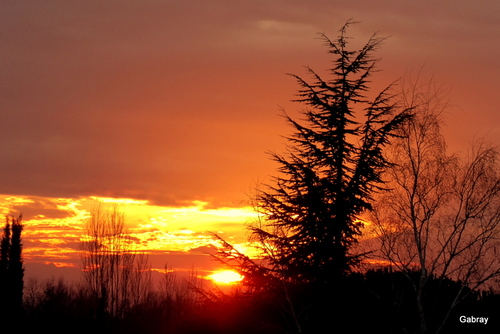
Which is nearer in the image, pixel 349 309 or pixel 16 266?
pixel 349 309

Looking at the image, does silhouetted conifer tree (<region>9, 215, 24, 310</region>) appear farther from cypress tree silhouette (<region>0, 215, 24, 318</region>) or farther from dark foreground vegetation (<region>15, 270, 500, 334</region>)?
dark foreground vegetation (<region>15, 270, 500, 334</region>)

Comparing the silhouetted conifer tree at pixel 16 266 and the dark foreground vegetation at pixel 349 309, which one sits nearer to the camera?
the dark foreground vegetation at pixel 349 309

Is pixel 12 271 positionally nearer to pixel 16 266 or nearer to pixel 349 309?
pixel 16 266

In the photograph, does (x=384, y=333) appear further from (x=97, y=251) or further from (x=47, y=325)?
(x=97, y=251)

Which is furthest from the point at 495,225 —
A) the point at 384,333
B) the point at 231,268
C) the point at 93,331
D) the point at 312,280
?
the point at 93,331

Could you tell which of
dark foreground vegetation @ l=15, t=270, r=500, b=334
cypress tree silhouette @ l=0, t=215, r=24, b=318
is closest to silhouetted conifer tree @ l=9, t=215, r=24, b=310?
cypress tree silhouette @ l=0, t=215, r=24, b=318

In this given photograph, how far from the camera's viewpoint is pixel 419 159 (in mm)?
23219

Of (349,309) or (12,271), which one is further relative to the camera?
(12,271)

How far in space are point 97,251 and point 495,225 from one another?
37.3 meters

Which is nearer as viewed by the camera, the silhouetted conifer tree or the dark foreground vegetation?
the dark foreground vegetation

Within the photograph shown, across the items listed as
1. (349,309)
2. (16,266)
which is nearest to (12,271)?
(16,266)

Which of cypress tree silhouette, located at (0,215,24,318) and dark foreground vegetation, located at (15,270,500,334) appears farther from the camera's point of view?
cypress tree silhouette, located at (0,215,24,318)

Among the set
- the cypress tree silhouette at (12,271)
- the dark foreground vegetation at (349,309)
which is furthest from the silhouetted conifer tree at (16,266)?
the dark foreground vegetation at (349,309)

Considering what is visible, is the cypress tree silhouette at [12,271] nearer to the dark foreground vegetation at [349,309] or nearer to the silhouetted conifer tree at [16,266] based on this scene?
the silhouetted conifer tree at [16,266]
